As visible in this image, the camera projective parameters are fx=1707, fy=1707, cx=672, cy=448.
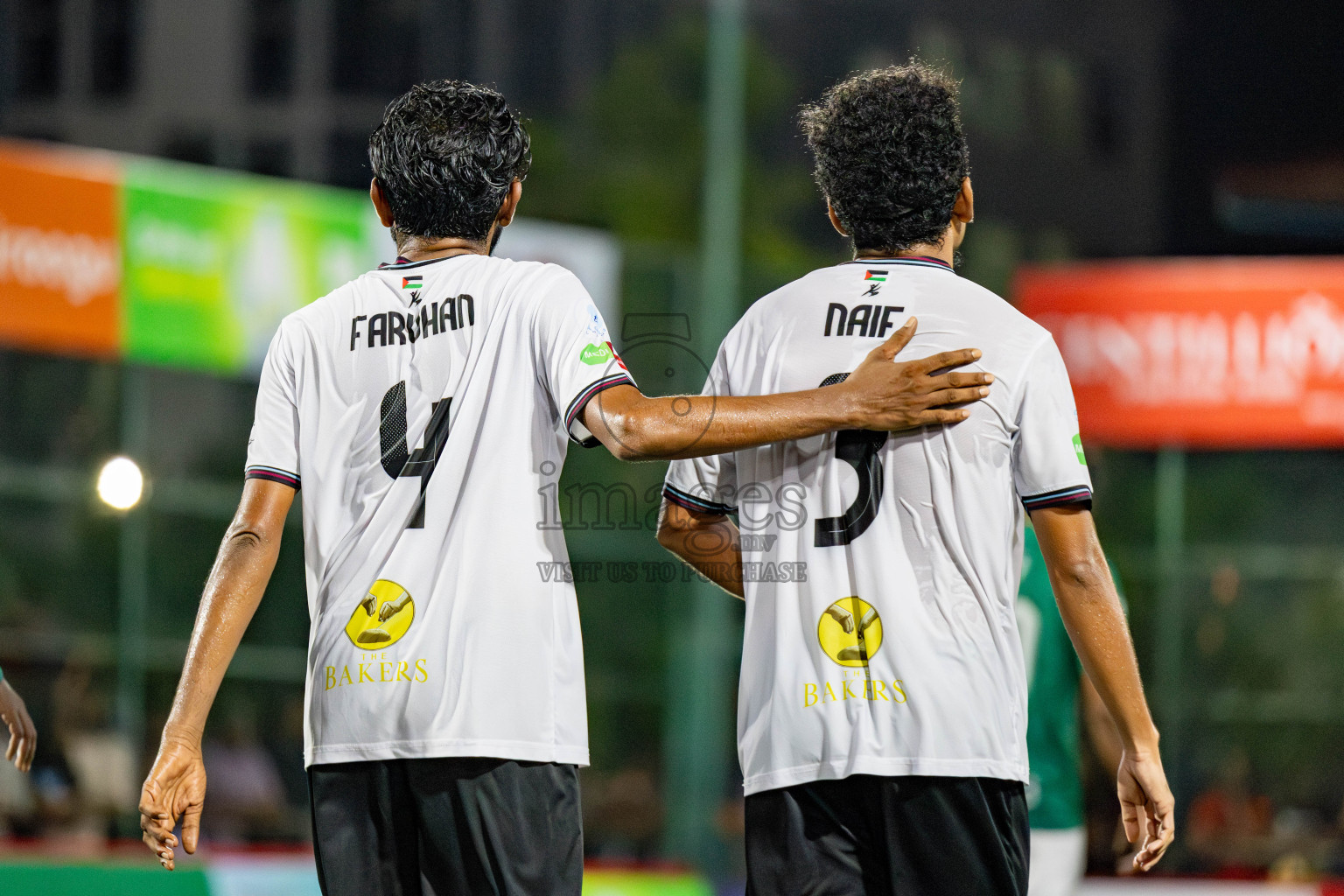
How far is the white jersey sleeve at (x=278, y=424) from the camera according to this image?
3.40m

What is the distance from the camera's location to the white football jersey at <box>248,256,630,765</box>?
123 inches

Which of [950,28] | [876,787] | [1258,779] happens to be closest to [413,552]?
[876,787]

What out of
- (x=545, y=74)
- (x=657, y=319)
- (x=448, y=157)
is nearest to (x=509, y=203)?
(x=448, y=157)

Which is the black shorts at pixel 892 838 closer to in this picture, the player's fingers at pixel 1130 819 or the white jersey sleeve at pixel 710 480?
the player's fingers at pixel 1130 819

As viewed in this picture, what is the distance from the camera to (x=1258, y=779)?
50.5 ft

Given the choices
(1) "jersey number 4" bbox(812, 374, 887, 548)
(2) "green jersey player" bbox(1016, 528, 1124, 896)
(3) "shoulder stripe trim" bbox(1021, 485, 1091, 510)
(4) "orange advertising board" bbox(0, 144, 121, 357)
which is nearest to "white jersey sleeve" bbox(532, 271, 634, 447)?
(1) "jersey number 4" bbox(812, 374, 887, 548)

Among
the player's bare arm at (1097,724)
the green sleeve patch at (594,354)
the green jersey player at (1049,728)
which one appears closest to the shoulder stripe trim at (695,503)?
the green sleeve patch at (594,354)

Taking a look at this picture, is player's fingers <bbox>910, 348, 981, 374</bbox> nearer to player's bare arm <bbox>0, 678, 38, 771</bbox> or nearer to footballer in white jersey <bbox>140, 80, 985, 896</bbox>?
footballer in white jersey <bbox>140, 80, 985, 896</bbox>

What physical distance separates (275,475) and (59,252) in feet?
28.2

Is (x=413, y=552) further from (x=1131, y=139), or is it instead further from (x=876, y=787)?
(x=1131, y=139)

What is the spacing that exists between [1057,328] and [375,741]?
12.6 meters

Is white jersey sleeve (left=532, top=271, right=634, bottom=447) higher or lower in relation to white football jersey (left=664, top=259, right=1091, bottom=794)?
higher

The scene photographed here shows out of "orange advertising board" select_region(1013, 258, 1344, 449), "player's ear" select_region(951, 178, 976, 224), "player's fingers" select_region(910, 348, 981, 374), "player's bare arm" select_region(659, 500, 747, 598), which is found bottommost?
"player's bare arm" select_region(659, 500, 747, 598)

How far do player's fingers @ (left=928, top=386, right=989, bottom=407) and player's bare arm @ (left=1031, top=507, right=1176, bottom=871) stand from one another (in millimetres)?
257
